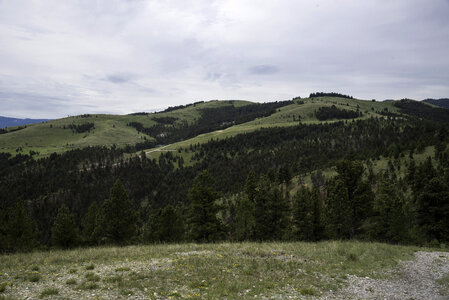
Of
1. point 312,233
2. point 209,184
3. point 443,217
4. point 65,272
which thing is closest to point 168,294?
point 65,272

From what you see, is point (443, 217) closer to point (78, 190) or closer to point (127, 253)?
point (127, 253)

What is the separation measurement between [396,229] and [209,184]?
2857 cm

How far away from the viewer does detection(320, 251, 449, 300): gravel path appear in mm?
10773

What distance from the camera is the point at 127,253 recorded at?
56.3 ft

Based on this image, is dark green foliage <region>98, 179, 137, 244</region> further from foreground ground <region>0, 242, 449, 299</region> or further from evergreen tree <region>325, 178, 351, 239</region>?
evergreen tree <region>325, 178, 351, 239</region>

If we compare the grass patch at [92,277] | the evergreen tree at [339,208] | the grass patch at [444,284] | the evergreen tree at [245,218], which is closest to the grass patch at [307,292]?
the grass patch at [444,284]

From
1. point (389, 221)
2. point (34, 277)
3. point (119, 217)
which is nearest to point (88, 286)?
point (34, 277)

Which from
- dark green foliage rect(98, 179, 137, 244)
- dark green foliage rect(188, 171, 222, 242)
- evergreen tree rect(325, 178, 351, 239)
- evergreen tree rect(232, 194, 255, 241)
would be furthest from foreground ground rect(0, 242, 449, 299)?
dark green foliage rect(98, 179, 137, 244)

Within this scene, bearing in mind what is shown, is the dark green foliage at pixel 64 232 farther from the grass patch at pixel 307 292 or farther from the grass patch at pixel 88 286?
the grass patch at pixel 307 292

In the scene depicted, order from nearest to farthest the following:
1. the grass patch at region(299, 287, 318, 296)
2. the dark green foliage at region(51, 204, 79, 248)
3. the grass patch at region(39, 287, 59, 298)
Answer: the grass patch at region(39, 287, 59, 298)
the grass patch at region(299, 287, 318, 296)
the dark green foliage at region(51, 204, 79, 248)

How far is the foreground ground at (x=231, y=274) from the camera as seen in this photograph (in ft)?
34.5

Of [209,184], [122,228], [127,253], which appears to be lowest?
[122,228]

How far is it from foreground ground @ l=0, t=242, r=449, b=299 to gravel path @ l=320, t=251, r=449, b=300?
4 centimetres

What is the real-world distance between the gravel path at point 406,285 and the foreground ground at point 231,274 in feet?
0.12
